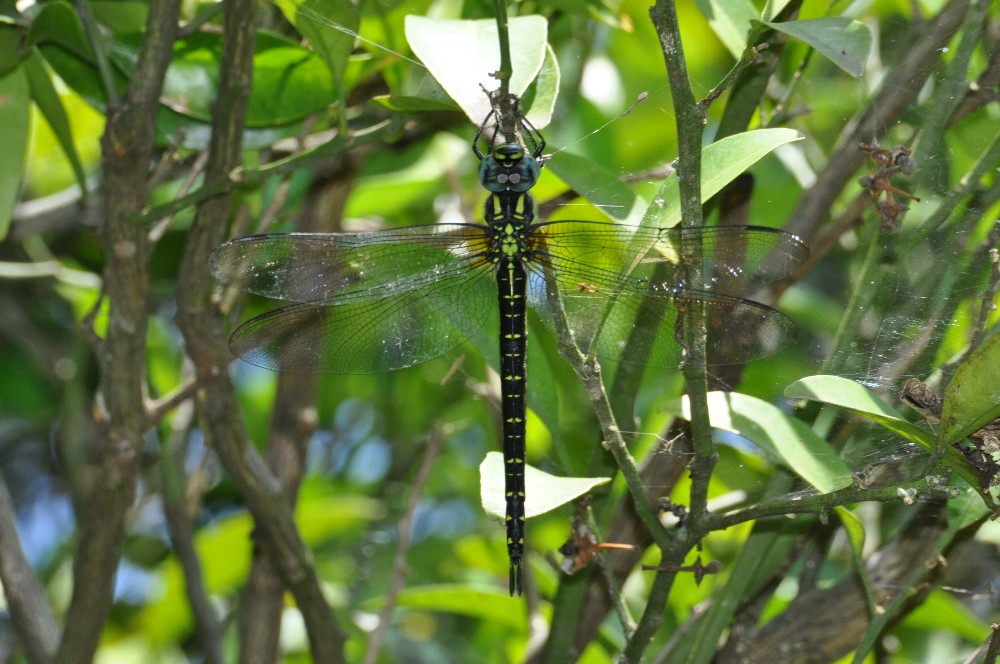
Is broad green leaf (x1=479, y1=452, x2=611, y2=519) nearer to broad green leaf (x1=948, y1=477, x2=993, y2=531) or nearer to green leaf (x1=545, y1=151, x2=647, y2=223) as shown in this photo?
green leaf (x1=545, y1=151, x2=647, y2=223)

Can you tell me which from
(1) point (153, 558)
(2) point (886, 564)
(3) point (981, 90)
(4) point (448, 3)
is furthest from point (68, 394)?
(3) point (981, 90)

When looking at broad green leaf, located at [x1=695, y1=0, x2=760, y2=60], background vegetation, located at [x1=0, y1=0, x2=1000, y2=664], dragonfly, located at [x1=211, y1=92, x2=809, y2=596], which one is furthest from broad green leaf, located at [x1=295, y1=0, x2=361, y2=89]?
broad green leaf, located at [x1=695, y1=0, x2=760, y2=60]

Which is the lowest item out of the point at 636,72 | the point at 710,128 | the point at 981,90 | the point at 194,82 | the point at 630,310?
the point at 630,310

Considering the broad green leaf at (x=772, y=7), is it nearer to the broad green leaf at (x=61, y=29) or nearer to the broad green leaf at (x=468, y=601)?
the broad green leaf at (x=61, y=29)

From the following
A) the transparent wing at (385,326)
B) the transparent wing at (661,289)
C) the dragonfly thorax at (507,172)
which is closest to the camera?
the transparent wing at (661,289)

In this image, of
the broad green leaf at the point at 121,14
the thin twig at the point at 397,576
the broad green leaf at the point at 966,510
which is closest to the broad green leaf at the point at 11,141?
the broad green leaf at the point at 121,14

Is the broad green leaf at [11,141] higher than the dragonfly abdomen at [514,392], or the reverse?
the broad green leaf at [11,141]

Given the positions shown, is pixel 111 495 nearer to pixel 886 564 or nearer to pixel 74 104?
pixel 74 104
